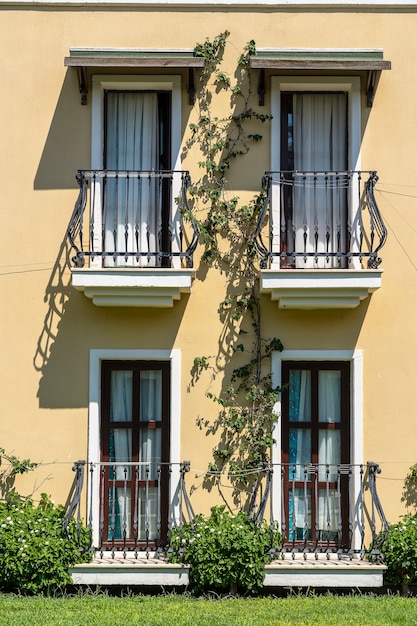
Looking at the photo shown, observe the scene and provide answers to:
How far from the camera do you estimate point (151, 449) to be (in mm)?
12648

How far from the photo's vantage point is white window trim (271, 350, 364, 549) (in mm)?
12289

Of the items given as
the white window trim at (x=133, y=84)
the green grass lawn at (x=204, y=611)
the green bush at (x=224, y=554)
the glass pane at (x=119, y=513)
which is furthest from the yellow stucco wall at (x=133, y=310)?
the green grass lawn at (x=204, y=611)

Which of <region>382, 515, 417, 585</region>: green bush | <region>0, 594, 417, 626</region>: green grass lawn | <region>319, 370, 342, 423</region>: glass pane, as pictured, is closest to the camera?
<region>0, 594, 417, 626</region>: green grass lawn

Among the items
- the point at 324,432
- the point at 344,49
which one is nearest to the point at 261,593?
the point at 324,432

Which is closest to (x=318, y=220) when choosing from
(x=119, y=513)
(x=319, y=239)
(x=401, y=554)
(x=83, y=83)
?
(x=319, y=239)

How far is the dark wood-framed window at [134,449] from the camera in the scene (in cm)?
1245

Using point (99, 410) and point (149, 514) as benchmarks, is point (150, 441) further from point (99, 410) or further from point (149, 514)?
point (149, 514)

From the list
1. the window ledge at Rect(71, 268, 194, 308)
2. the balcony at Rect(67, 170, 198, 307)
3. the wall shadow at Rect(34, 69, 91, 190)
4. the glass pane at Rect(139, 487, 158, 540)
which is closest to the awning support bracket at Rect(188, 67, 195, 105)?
the balcony at Rect(67, 170, 198, 307)

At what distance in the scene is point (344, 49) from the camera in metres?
12.7

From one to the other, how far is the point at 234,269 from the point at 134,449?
2.60m

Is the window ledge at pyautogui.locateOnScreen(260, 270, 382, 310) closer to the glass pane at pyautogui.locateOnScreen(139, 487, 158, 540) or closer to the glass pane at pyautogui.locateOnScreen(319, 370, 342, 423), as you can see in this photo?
the glass pane at pyautogui.locateOnScreen(319, 370, 342, 423)

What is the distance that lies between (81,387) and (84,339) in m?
0.60

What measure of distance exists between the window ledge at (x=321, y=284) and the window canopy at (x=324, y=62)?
2321 millimetres

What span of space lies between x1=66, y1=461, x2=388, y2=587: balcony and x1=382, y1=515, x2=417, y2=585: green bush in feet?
0.46
